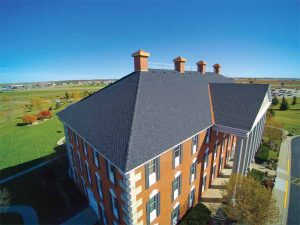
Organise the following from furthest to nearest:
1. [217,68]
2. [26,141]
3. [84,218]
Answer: [26,141] < [217,68] < [84,218]

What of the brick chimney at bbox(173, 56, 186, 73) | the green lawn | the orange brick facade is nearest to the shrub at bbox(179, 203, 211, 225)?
the orange brick facade

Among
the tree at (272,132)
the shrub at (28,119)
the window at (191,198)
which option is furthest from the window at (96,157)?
the shrub at (28,119)

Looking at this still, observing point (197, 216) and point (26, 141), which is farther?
point (26, 141)

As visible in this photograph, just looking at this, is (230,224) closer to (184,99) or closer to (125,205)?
(125,205)

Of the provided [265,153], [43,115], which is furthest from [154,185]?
[43,115]

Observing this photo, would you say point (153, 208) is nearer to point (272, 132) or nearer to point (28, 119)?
point (272, 132)

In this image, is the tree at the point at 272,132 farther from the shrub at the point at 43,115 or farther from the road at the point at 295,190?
the shrub at the point at 43,115
